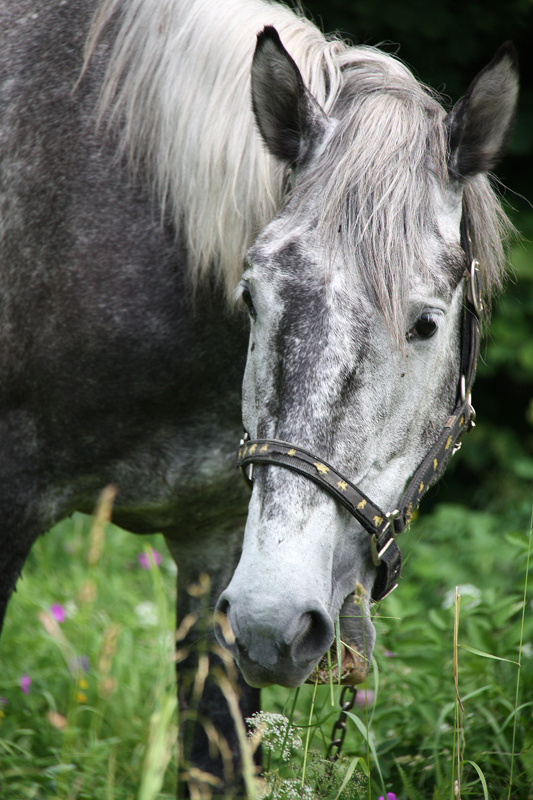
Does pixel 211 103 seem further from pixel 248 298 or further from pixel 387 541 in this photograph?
pixel 387 541

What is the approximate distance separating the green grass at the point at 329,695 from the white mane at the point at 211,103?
0.90m

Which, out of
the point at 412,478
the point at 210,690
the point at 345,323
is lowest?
the point at 210,690

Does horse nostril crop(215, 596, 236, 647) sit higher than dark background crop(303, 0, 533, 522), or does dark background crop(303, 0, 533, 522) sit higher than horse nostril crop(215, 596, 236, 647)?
dark background crop(303, 0, 533, 522)

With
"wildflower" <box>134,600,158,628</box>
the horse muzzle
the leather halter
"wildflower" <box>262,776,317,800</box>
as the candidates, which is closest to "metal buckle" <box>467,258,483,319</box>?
the leather halter

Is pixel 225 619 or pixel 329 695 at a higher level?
pixel 225 619

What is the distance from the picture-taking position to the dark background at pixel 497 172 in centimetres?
425

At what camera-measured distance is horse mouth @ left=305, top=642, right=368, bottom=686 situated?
1.55 meters

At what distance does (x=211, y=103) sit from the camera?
1.94 m

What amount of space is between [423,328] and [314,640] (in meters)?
0.66

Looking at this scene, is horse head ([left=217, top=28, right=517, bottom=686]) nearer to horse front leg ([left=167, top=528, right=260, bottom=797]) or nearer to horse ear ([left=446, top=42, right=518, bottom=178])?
horse ear ([left=446, top=42, right=518, bottom=178])

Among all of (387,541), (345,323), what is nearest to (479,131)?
(345,323)

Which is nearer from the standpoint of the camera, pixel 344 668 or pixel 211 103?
pixel 344 668

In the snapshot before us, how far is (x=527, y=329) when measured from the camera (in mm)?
4652

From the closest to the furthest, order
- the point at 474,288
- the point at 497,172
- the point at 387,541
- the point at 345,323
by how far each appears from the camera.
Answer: the point at 345,323 < the point at 387,541 < the point at 474,288 < the point at 497,172
